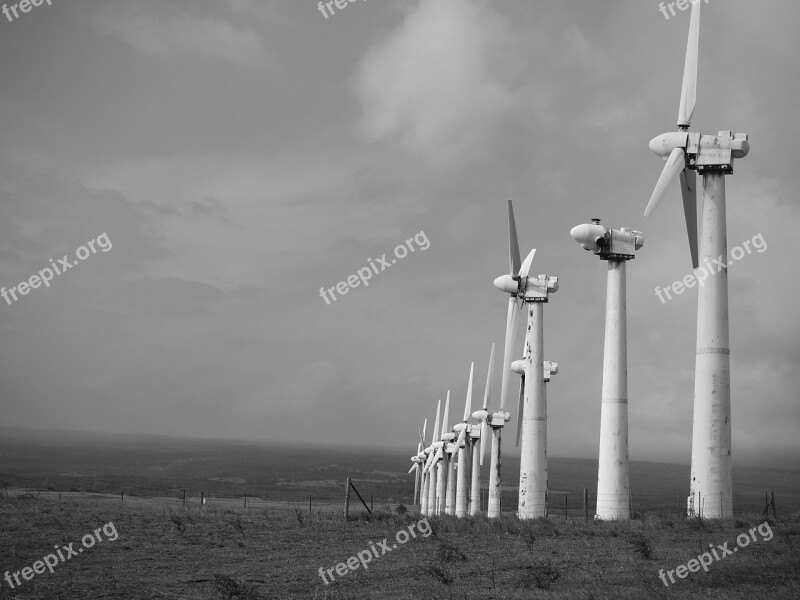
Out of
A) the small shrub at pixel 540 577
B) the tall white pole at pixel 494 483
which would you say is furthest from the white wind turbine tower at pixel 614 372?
the tall white pole at pixel 494 483

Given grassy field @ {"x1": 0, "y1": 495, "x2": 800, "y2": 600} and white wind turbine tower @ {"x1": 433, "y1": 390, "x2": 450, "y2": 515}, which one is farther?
white wind turbine tower @ {"x1": 433, "y1": 390, "x2": 450, "y2": 515}

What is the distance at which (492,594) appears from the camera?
19953 millimetres

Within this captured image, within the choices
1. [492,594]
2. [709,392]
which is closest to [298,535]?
[492,594]

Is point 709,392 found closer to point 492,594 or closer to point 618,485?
point 618,485

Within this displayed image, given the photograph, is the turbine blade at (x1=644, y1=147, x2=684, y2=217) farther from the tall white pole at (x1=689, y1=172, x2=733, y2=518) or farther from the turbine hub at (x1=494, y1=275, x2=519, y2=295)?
the turbine hub at (x1=494, y1=275, x2=519, y2=295)

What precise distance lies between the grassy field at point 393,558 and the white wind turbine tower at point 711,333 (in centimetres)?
155

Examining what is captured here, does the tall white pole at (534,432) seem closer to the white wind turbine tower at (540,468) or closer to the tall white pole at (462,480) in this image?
the white wind turbine tower at (540,468)

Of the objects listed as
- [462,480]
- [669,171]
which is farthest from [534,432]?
[462,480]

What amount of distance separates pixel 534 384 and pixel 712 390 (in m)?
12.3

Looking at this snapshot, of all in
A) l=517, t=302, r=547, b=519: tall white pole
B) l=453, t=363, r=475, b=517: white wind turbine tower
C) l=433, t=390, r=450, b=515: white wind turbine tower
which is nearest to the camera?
l=517, t=302, r=547, b=519: tall white pole

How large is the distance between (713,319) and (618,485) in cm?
836

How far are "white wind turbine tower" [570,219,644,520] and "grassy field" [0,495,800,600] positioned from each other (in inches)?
132

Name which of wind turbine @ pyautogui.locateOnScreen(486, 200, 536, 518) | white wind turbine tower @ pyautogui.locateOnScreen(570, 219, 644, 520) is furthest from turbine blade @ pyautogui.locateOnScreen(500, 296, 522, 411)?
white wind turbine tower @ pyautogui.locateOnScreen(570, 219, 644, 520)

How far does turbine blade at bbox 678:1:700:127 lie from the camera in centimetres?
3272
